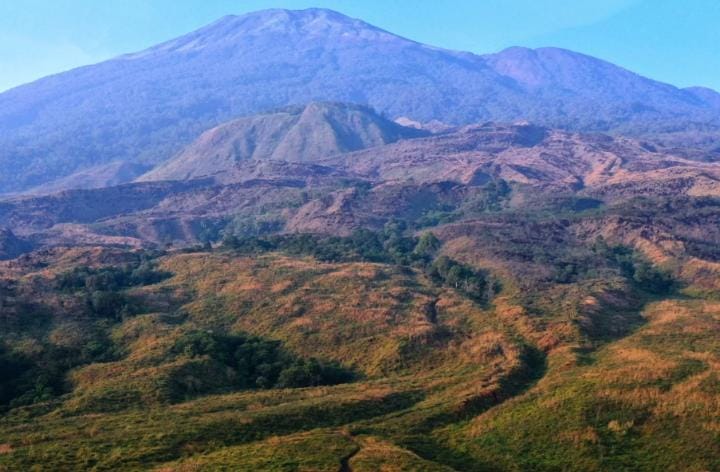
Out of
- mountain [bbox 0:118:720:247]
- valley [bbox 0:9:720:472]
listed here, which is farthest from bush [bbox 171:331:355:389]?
mountain [bbox 0:118:720:247]

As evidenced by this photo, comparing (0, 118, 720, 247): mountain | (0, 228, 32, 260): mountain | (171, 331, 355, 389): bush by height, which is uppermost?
(0, 118, 720, 247): mountain

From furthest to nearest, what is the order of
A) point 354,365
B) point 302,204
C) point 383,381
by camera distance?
point 302,204 → point 354,365 → point 383,381

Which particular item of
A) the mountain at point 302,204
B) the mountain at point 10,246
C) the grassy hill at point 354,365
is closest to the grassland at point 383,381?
the grassy hill at point 354,365

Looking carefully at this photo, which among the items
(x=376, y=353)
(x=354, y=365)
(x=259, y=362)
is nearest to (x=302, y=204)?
(x=376, y=353)

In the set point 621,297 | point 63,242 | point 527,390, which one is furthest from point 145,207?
point 527,390

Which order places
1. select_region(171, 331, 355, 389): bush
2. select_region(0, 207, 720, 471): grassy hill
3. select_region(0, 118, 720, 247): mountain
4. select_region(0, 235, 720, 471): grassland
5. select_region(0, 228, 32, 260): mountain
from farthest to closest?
select_region(0, 118, 720, 247): mountain → select_region(0, 228, 32, 260): mountain → select_region(171, 331, 355, 389): bush → select_region(0, 207, 720, 471): grassy hill → select_region(0, 235, 720, 471): grassland

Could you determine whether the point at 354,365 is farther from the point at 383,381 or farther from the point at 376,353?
the point at 383,381

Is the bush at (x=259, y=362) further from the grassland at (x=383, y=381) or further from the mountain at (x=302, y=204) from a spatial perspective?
the mountain at (x=302, y=204)

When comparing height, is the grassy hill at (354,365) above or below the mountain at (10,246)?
above

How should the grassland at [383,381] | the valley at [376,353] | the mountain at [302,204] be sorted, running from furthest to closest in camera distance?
the mountain at [302,204], the valley at [376,353], the grassland at [383,381]

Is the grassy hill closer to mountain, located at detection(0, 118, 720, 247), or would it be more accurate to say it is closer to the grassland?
the grassland

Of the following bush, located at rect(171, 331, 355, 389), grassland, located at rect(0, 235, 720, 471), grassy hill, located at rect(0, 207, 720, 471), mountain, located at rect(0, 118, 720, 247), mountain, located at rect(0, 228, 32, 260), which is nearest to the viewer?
grassland, located at rect(0, 235, 720, 471)
